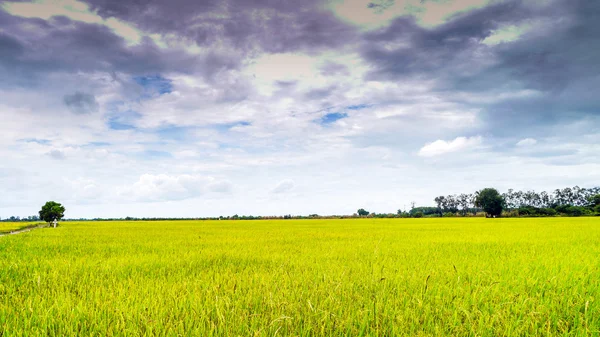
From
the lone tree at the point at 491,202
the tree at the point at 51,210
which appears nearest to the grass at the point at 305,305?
the tree at the point at 51,210

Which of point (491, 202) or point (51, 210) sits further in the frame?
point (491, 202)

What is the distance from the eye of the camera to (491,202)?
125625mm

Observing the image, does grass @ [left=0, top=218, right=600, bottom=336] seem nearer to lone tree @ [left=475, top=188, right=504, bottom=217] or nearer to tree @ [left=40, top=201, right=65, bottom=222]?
tree @ [left=40, top=201, right=65, bottom=222]

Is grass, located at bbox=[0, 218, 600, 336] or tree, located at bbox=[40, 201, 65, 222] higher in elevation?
tree, located at bbox=[40, 201, 65, 222]

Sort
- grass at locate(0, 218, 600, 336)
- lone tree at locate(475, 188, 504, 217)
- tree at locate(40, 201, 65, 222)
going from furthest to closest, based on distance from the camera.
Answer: lone tree at locate(475, 188, 504, 217) → tree at locate(40, 201, 65, 222) → grass at locate(0, 218, 600, 336)

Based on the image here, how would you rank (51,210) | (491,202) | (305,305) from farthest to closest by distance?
(491,202), (51,210), (305,305)

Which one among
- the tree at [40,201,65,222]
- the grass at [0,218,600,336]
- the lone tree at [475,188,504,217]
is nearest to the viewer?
the grass at [0,218,600,336]

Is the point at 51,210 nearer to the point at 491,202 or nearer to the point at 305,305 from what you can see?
the point at 305,305

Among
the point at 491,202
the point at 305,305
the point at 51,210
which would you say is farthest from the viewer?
the point at 491,202

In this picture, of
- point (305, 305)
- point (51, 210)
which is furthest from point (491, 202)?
point (305, 305)

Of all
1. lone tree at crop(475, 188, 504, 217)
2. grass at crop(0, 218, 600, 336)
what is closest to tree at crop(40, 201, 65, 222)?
grass at crop(0, 218, 600, 336)

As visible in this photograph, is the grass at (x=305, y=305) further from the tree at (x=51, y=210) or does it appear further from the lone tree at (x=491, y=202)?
the lone tree at (x=491, y=202)

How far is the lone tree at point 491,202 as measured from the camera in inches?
4941

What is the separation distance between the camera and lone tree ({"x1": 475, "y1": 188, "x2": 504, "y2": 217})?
12550cm
